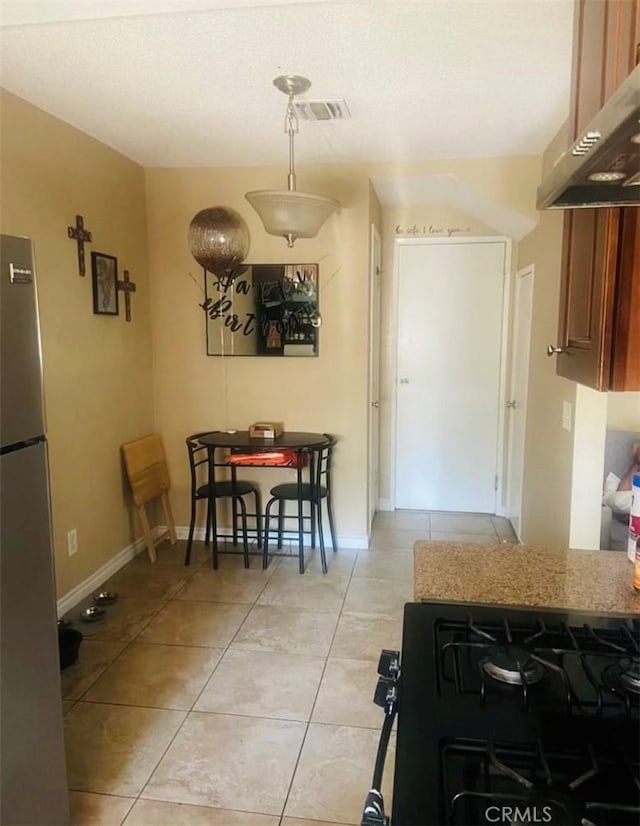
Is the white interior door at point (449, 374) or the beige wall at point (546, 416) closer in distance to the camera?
the beige wall at point (546, 416)

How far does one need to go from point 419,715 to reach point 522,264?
12.4ft

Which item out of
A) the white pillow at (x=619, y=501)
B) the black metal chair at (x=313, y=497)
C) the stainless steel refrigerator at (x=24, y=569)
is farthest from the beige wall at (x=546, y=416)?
the stainless steel refrigerator at (x=24, y=569)

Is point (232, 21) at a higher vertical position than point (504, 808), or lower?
higher

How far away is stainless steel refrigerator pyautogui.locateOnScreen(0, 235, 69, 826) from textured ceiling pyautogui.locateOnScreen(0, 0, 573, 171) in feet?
3.88

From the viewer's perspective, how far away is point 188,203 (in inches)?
153

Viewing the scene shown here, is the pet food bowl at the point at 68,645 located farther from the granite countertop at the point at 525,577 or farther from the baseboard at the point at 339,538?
the granite countertop at the point at 525,577

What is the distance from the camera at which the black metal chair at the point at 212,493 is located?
3711mm

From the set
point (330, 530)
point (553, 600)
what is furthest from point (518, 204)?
point (553, 600)

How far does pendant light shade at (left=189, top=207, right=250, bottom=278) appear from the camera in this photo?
3.30 meters

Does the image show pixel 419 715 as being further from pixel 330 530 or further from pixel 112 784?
pixel 330 530

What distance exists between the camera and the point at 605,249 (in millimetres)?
1212

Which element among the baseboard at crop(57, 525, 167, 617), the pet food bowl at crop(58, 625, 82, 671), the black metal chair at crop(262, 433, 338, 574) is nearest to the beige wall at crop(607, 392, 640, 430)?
the black metal chair at crop(262, 433, 338, 574)

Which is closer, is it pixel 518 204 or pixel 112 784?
pixel 112 784

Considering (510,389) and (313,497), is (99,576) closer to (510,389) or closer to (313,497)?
(313,497)
